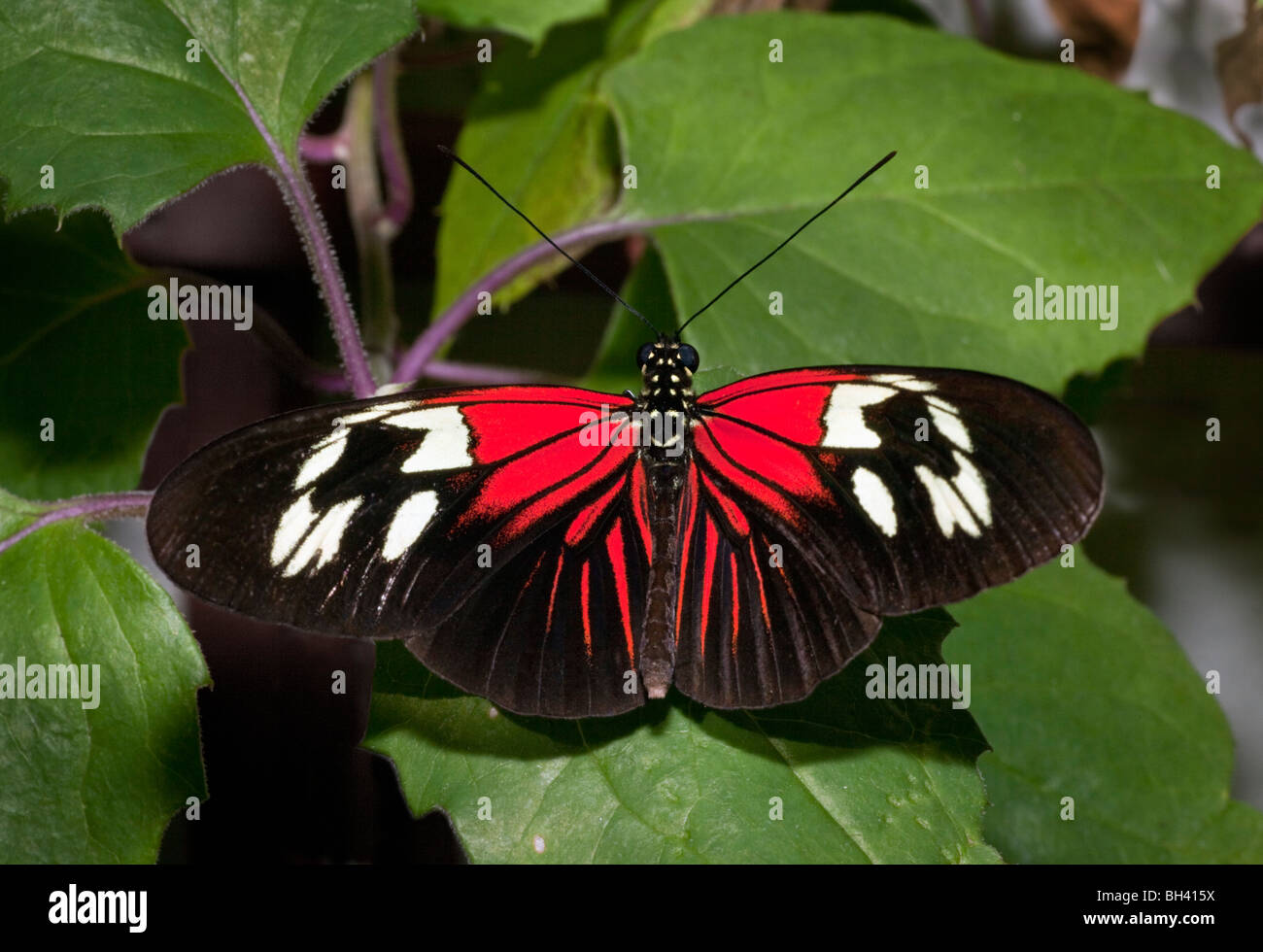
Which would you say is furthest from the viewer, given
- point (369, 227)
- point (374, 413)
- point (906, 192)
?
point (369, 227)

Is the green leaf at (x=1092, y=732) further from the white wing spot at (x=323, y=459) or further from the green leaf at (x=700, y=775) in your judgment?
the white wing spot at (x=323, y=459)

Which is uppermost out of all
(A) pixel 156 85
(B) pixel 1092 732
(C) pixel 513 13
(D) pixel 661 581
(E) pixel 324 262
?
(C) pixel 513 13

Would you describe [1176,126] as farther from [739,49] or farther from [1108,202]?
[739,49]

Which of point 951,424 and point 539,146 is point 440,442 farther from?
point 539,146

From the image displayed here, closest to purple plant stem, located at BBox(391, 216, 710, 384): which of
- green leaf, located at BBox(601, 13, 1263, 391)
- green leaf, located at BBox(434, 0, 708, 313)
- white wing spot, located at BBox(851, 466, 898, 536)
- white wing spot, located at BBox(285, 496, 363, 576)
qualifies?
green leaf, located at BBox(601, 13, 1263, 391)

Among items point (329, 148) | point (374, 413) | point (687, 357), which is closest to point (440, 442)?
point (374, 413)

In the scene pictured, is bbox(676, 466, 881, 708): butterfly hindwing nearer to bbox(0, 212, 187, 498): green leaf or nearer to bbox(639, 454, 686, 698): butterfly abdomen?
bbox(639, 454, 686, 698): butterfly abdomen

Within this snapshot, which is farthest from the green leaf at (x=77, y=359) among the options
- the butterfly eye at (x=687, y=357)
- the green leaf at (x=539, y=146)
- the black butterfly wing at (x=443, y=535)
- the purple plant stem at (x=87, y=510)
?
the butterfly eye at (x=687, y=357)
